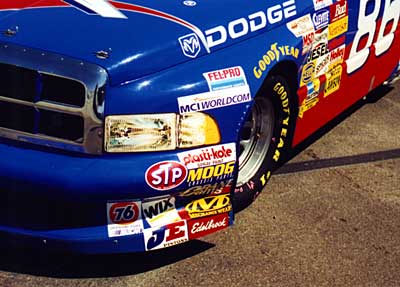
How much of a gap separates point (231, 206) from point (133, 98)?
0.88 meters

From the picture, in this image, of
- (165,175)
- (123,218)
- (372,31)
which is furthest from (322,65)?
(123,218)

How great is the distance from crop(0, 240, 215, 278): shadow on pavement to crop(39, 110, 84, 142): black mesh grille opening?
2.42ft

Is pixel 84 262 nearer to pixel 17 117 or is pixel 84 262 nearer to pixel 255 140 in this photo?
pixel 17 117

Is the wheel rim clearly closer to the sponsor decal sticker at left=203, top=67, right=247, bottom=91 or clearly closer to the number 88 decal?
the sponsor decal sticker at left=203, top=67, right=247, bottom=91

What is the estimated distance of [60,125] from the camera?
11.8 feet

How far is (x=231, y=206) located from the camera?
4043 millimetres

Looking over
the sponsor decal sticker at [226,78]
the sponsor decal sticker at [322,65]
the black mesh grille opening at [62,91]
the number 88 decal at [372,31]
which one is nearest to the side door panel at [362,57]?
the number 88 decal at [372,31]

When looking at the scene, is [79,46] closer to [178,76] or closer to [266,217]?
[178,76]

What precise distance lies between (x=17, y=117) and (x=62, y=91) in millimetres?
274

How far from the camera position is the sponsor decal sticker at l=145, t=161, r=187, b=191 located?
3602 millimetres

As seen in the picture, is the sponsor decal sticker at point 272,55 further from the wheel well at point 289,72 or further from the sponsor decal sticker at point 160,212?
the sponsor decal sticker at point 160,212

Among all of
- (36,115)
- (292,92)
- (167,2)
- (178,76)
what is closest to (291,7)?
(292,92)

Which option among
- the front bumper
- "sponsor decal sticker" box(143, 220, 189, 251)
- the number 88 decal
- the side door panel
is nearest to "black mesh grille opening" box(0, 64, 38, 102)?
the front bumper

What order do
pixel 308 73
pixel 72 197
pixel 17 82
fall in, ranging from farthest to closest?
pixel 308 73, pixel 17 82, pixel 72 197
